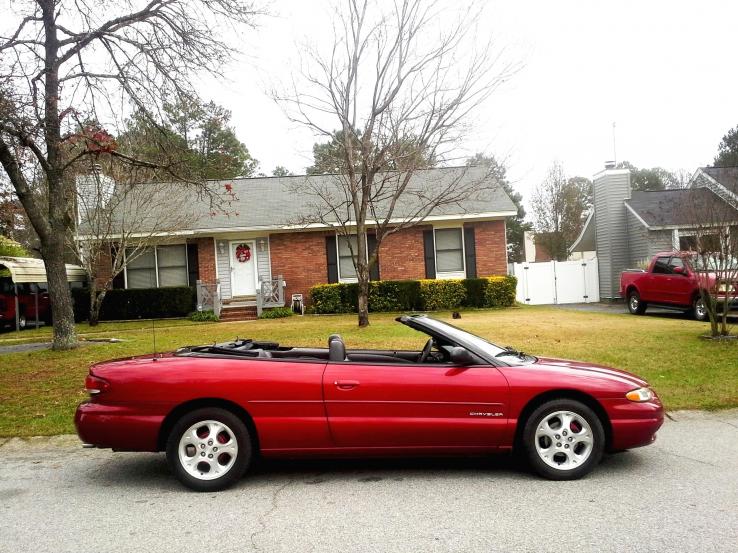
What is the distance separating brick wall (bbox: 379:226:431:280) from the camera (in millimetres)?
20484

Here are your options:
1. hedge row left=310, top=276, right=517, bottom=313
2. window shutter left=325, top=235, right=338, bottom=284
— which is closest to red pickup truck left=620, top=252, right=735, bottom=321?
hedge row left=310, top=276, right=517, bottom=313

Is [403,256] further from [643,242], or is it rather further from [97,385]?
[97,385]

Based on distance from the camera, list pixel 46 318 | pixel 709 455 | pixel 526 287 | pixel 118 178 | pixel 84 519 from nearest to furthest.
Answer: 1. pixel 84 519
2. pixel 709 455
3. pixel 118 178
4. pixel 46 318
5. pixel 526 287

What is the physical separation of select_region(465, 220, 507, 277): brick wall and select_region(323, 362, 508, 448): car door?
16.4 metres

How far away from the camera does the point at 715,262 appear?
1045cm

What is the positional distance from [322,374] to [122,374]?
1.52 m

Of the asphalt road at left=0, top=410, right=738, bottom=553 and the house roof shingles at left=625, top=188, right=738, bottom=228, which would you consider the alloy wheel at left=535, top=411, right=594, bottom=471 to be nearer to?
the asphalt road at left=0, top=410, right=738, bottom=553

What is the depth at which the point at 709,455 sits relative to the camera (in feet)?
17.0

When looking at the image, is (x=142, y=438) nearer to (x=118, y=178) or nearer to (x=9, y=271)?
(x=118, y=178)

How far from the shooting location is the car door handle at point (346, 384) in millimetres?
4566

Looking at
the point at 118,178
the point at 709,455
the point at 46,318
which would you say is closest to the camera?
the point at 709,455

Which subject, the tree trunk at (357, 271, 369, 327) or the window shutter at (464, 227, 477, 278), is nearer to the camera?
the tree trunk at (357, 271, 369, 327)

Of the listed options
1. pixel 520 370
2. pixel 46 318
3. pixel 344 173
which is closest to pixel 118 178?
pixel 46 318

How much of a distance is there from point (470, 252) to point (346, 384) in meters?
16.6
